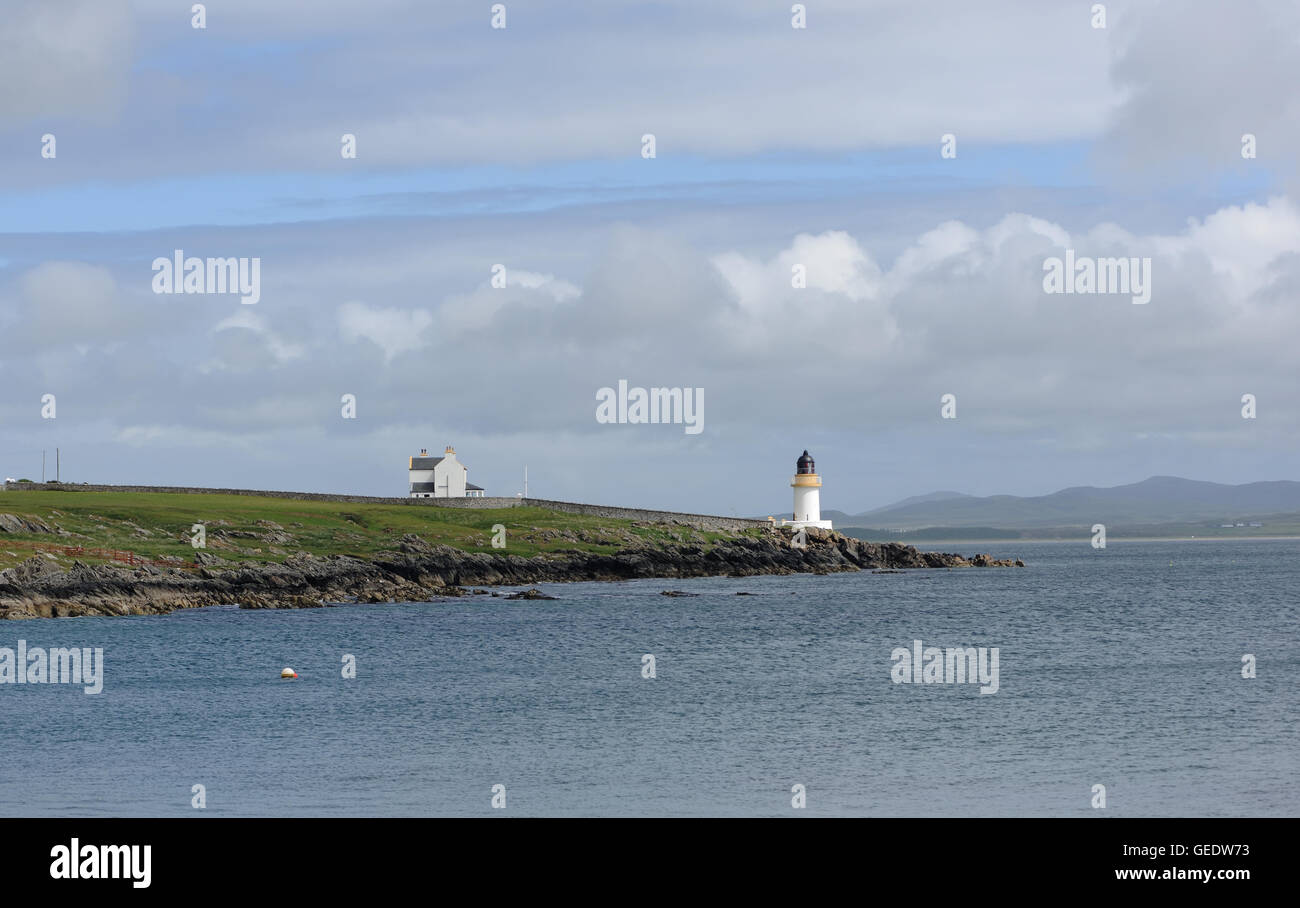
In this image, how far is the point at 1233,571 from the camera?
13875 cm

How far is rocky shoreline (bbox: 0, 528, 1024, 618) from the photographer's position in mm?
77312

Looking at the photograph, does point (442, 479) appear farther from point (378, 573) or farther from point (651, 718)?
point (651, 718)

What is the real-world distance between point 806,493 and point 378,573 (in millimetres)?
57424

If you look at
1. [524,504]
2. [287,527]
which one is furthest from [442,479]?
[287,527]

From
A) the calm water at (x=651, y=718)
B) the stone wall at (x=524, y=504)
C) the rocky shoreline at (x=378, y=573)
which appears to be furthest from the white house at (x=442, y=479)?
the calm water at (x=651, y=718)

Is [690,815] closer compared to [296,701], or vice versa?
[690,815]

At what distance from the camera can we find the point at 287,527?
112m

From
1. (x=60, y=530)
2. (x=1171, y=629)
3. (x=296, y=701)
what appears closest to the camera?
(x=296, y=701)

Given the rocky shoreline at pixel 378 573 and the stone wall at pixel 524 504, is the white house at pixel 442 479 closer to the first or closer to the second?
the stone wall at pixel 524 504

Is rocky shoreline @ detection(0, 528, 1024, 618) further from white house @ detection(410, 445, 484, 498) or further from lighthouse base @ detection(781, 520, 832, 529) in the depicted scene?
white house @ detection(410, 445, 484, 498)

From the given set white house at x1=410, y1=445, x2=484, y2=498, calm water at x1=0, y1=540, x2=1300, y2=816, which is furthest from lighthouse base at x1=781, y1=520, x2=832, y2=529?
calm water at x1=0, y1=540, x2=1300, y2=816

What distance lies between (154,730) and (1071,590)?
80567 mm
